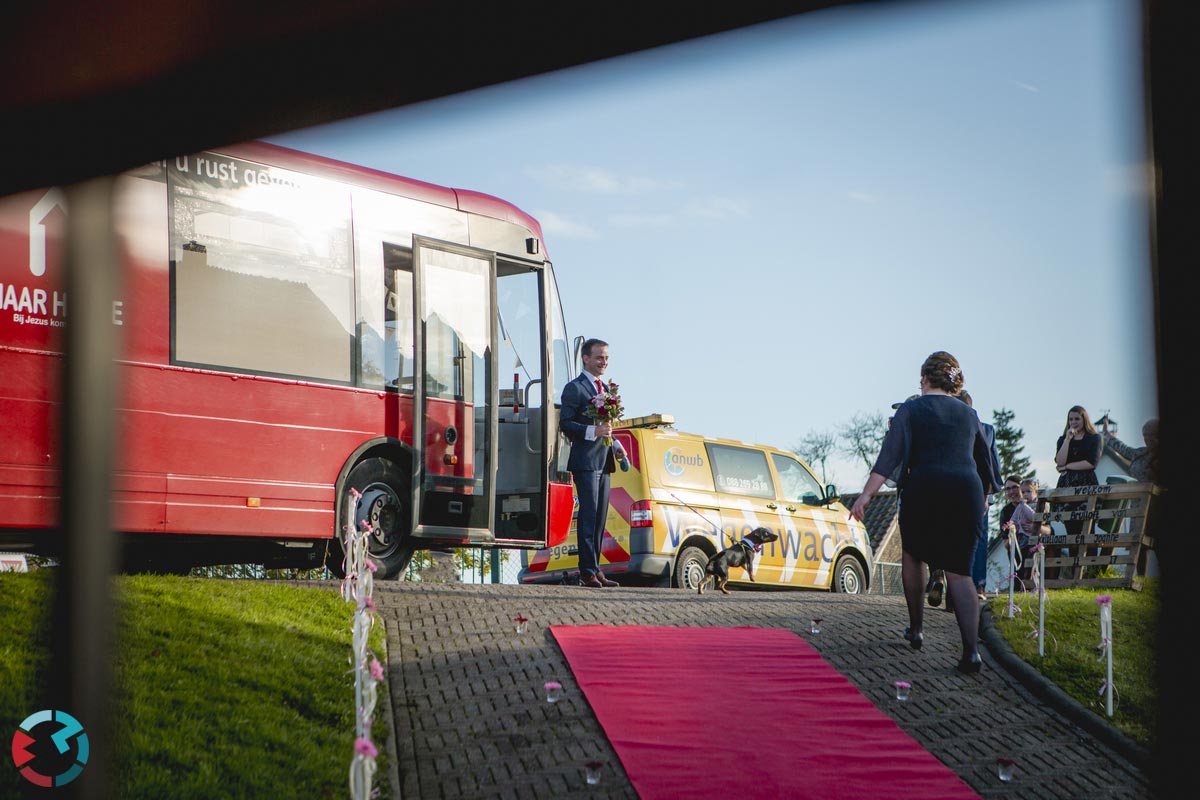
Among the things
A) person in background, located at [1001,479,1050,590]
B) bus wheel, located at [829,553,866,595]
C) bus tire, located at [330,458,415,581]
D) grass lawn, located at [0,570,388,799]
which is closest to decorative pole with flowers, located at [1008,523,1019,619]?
person in background, located at [1001,479,1050,590]

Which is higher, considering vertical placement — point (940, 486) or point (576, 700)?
point (940, 486)

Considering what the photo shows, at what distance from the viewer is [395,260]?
34.4 feet

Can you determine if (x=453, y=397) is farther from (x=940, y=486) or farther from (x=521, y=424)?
(x=940, y=486)

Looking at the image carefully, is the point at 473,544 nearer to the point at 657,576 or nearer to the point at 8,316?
the point at 657,576

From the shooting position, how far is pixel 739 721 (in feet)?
19.9

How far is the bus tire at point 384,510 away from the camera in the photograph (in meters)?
9.98

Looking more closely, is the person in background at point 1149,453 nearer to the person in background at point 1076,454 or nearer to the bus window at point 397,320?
the bus window at point 397,320

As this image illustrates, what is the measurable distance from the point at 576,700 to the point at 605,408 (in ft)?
14.0

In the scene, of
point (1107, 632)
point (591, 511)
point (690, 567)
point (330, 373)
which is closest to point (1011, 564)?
point (1107, 632)

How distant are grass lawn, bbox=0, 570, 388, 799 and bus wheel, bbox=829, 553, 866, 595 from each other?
906 centimetres

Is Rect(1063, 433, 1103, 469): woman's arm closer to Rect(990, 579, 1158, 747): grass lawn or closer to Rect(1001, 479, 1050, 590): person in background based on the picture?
Rect(1001, 479, 1050, 590): person in background

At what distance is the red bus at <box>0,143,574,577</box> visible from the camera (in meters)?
8.69

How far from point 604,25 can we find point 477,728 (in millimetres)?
5118

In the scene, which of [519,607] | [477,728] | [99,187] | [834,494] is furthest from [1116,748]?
[834,494]
